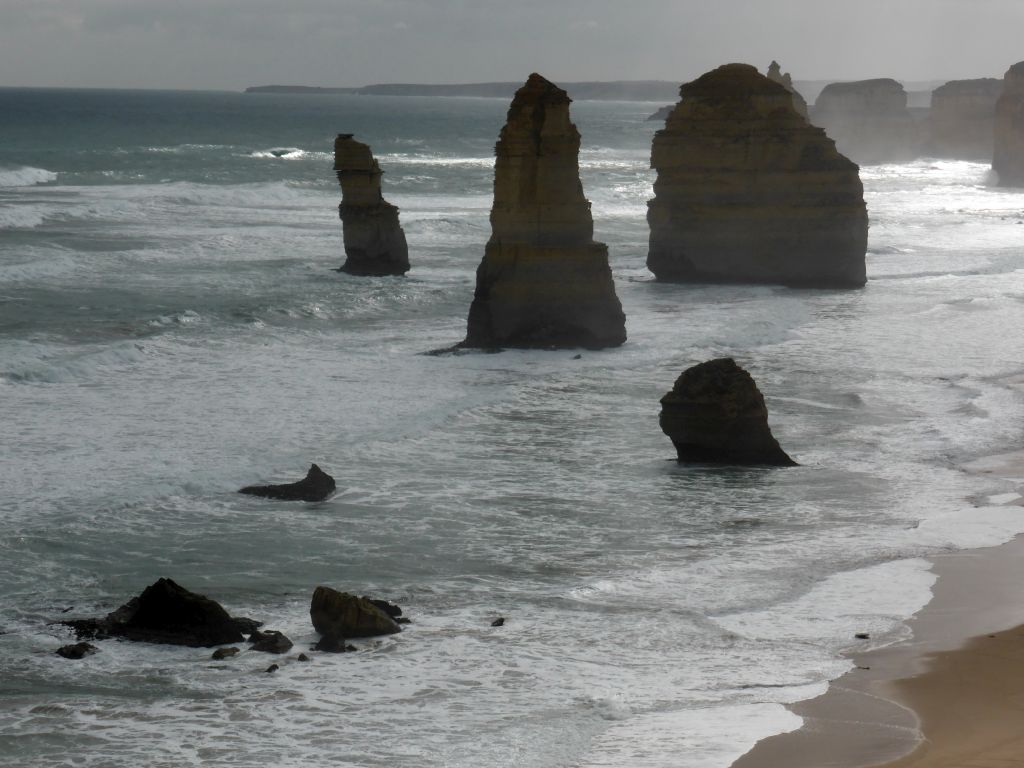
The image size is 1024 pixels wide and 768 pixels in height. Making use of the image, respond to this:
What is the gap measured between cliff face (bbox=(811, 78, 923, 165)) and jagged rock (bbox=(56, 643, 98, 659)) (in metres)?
106

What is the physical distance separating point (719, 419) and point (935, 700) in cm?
753

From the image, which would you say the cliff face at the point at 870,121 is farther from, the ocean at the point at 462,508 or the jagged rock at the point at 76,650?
the jagged rock at the point at 76,650

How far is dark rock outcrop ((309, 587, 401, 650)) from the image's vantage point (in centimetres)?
1133

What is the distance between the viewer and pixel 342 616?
1135 cm

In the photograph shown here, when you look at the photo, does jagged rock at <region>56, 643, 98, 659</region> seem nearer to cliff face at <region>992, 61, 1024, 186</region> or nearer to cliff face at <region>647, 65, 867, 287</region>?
cliff face at <region>647, 65, 867, 287</region>

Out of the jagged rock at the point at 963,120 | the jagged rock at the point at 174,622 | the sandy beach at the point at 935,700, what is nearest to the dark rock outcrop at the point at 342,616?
the jagged rock at the point at 174,622

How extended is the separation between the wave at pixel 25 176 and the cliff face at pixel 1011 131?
1912 inches

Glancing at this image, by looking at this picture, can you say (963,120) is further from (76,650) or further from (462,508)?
(76,650)

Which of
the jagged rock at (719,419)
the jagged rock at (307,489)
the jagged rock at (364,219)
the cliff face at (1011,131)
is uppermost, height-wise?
the cliff face at (1011,131)

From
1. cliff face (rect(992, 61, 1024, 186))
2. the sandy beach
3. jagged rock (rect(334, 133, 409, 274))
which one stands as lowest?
the sandy beach

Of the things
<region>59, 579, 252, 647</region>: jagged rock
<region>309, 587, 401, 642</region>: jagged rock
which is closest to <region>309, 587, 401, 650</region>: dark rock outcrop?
<region>309, 587, 401, 642</region>: jagged rock

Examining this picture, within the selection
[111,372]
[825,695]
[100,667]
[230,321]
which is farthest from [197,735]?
[230,321]

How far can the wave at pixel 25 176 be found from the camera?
65.8 m

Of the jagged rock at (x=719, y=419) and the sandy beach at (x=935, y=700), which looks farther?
the jagged rock at (x=719, y=419)
